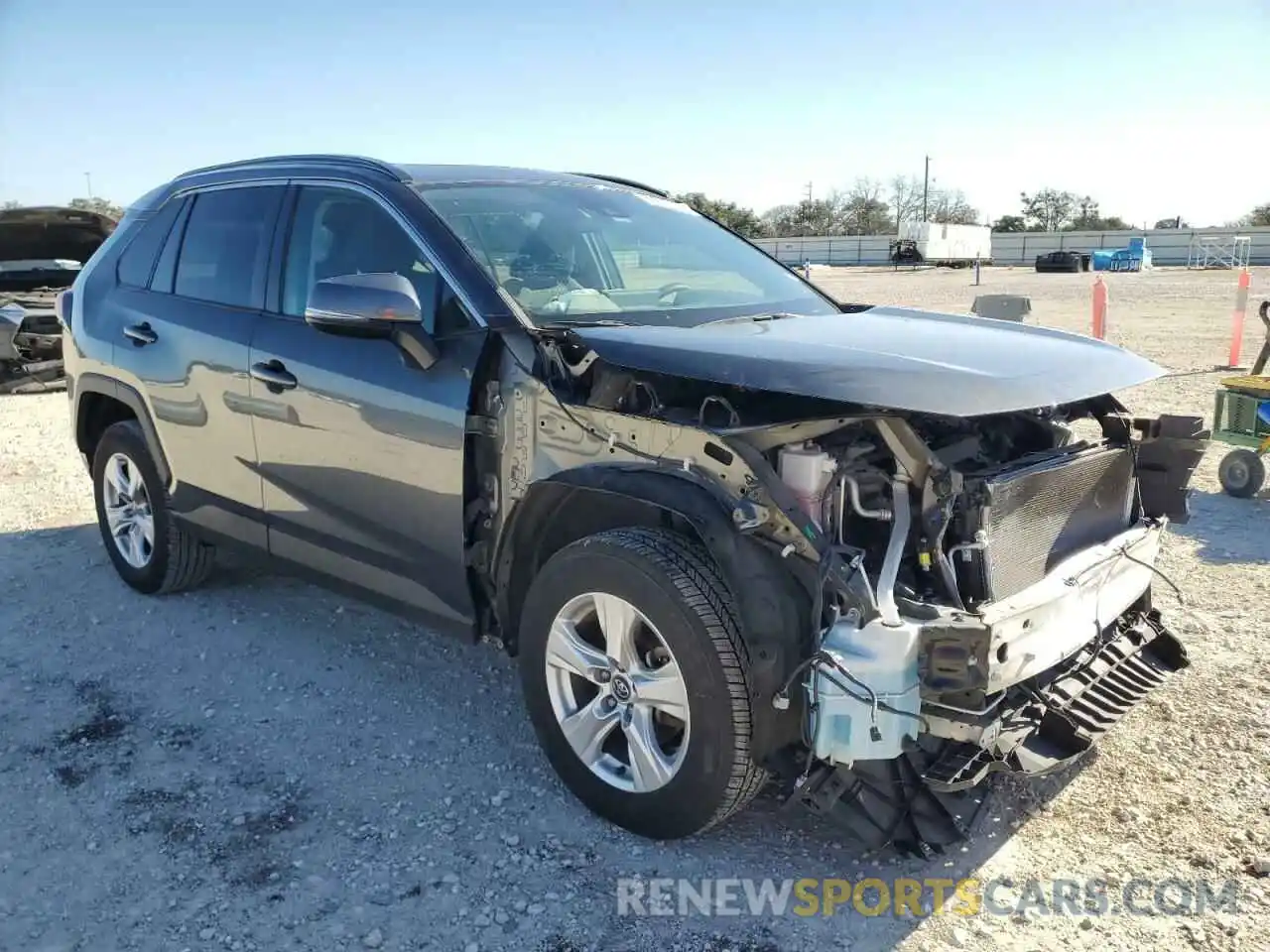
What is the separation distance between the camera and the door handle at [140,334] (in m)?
4.75

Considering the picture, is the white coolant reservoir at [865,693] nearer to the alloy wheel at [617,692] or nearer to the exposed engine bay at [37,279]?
the alloy wheel at [617,692]

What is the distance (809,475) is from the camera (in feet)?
9.60

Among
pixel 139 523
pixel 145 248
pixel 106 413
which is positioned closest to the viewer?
pixel 145 248

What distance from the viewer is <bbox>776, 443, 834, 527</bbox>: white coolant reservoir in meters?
2.91

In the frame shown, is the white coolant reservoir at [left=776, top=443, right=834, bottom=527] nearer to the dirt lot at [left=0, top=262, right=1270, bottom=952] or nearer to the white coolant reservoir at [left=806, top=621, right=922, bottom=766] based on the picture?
the white coolant reservoir at [left=806, top=621, right=922, bottom=766]

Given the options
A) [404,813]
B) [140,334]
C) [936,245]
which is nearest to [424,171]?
[140,334]

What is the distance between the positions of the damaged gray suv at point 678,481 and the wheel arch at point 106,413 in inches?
13.8

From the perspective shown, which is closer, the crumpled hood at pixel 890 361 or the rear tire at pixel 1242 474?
the crumpled hood at pixel 890 361

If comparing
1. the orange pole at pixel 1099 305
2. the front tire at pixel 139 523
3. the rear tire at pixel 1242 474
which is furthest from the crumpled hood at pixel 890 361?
the orange pole at pixel 1099 305

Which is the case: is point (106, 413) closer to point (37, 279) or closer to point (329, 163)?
point (329, 163)

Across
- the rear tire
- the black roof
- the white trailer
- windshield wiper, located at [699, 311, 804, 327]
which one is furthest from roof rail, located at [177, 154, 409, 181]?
the white trailer

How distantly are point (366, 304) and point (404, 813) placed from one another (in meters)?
1.62

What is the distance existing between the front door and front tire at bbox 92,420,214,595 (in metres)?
1.05

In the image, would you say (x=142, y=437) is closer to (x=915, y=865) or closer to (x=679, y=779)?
Result: (x=679, y=779)
